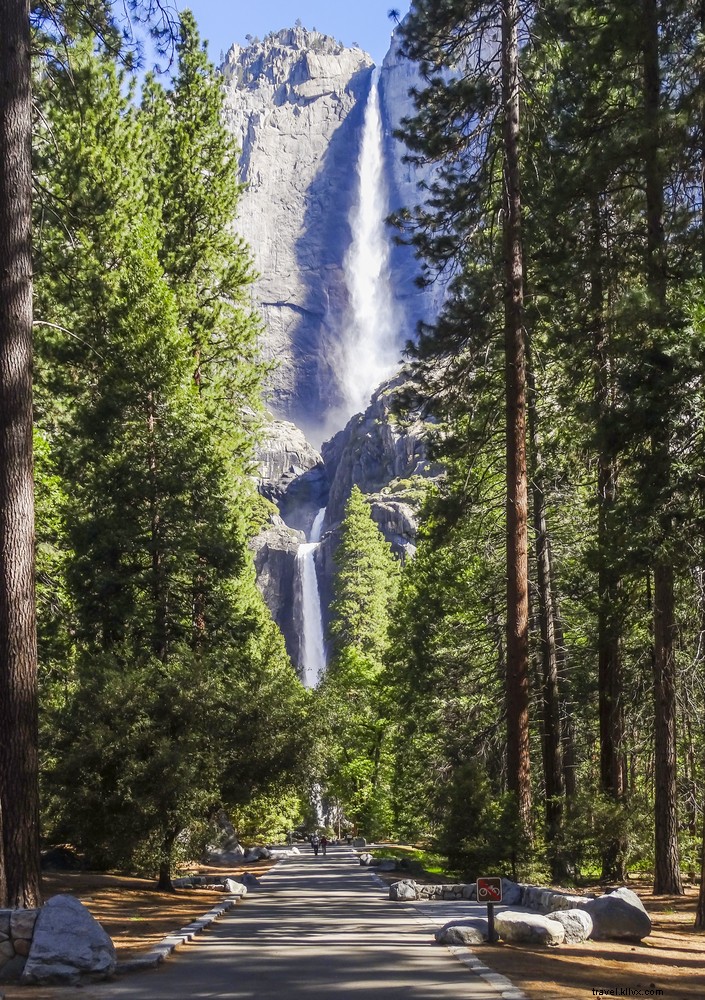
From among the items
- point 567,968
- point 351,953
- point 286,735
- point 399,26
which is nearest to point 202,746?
point 286,735

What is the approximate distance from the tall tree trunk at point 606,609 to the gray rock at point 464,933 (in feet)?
16.0

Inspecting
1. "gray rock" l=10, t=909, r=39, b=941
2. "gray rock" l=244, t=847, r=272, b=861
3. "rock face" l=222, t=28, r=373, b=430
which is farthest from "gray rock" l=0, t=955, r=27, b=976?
"rock face" l=222, t=28, r=373, b=430

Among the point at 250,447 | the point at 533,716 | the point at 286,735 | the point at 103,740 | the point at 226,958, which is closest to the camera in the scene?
the point at 226,958

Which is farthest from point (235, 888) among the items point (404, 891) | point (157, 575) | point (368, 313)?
point (368, 313)

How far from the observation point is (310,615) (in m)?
84.9

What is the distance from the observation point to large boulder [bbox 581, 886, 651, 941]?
1003cm

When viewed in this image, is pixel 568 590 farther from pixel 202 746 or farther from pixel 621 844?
pixel 202 746

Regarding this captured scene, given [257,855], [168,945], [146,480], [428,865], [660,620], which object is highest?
[146,480]

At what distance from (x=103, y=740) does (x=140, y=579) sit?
5.81 m

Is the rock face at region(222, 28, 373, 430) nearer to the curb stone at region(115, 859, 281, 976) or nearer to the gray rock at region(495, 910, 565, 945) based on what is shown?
the curb stone at region(115, 859, 281, 976)

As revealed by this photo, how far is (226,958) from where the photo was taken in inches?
365

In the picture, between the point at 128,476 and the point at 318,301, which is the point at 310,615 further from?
the point at 318,301

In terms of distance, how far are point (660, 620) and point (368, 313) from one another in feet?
487

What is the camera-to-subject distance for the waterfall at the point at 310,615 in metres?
80.6
